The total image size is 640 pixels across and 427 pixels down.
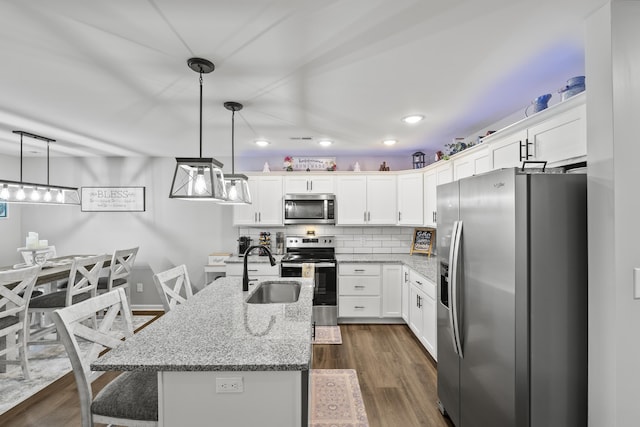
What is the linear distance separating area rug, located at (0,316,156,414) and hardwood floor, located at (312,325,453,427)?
2.42m

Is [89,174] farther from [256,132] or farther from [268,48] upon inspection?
[268,48]

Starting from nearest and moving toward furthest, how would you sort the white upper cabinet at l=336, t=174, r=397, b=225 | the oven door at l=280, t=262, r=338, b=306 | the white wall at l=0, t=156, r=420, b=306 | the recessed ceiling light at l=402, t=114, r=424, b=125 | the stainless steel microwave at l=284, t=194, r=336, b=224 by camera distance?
the recessed ceiling light at l=402, t=114, r=424, b=125 < the oven door at l=280, t=262, r=338, b=306 < the stainless steel microwave at l=284, t=194, r=336, b=224 < the white upper cabinet at l=336, t=174, r=397, b=225 < the white wall at l=0, t=156, r=420, b=306

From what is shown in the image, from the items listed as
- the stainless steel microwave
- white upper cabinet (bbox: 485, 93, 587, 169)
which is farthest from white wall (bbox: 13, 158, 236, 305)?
white upper cabinet (bbox: 485, 93, 587, 169)

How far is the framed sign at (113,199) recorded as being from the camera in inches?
190

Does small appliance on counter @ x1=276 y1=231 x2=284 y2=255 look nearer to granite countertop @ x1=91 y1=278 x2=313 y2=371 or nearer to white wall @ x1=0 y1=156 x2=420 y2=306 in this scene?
white wall @ x1=0 y1=156 x2=420 y2=306

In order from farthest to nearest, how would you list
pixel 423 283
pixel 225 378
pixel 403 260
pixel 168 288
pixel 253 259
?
pixel 253 259 → pixel 403 260 → pixel 423 283 → pixel 168 288 → pixel 225 378

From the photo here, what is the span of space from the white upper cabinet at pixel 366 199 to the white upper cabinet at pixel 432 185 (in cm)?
52

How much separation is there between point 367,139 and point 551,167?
217 centimetres

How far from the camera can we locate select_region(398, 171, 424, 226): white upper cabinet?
4.14m

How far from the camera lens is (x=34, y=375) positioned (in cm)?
282

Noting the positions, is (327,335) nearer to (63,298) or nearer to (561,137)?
(63,298)

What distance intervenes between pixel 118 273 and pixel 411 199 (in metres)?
4.10

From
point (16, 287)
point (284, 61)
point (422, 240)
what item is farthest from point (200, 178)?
point (422, 240)

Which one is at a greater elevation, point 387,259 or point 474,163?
point 474,163
